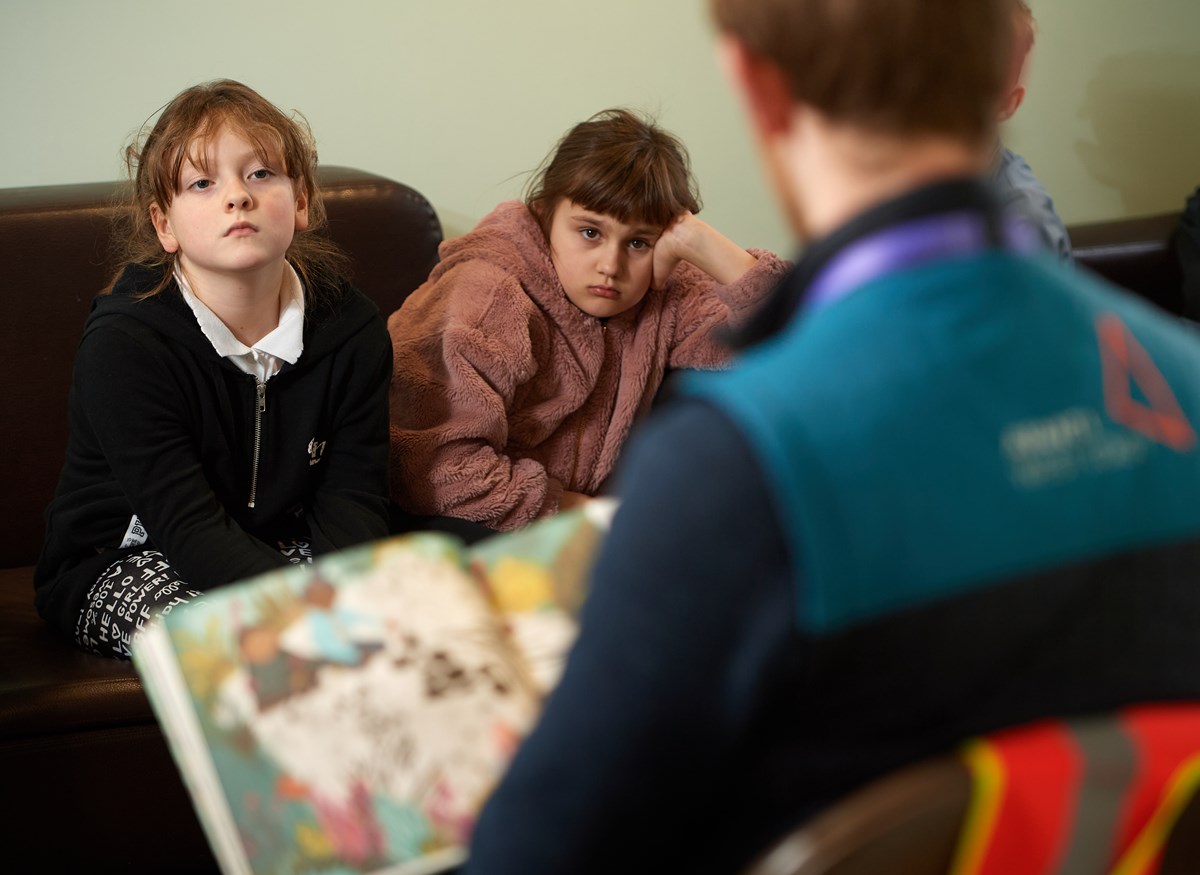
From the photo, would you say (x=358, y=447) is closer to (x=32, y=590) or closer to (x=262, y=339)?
Result: (x=262, y=339)

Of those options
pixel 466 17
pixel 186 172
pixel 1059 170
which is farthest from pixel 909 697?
pixel 1059 170

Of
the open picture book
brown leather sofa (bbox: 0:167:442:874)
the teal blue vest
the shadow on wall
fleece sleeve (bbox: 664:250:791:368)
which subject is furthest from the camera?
the shadow on wall

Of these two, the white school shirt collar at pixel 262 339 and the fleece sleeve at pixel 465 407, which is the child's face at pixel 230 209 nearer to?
the white school shirt collar at pixel 262 339

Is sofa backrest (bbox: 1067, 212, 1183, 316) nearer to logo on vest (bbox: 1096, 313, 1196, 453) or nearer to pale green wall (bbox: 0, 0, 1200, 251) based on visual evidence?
Result: pale green wall (bbox: 0, 0, 1200, 251)

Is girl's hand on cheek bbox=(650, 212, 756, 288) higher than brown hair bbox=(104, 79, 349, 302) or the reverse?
the reverse

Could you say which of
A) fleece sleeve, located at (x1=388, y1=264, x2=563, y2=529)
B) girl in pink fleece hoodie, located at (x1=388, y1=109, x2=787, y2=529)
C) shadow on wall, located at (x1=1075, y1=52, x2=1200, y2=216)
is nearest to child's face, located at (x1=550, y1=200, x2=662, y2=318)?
girl in pink fleece hoodie, located at (x1=388, y1=109, x2=787, y2=529)

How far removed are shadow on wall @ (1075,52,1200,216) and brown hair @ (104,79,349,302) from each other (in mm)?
1993

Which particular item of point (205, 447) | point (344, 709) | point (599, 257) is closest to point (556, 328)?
point (599, 257)

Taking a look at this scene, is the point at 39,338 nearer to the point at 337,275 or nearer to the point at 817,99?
the point at 337,275

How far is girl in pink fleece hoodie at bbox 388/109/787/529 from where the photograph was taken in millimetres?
1882

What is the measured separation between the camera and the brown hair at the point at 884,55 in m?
0.60

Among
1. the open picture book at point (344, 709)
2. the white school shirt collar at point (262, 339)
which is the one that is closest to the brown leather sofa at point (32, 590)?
the white school shirt collar at point (262, 339)

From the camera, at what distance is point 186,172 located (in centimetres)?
160

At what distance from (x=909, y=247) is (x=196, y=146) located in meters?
1.24
